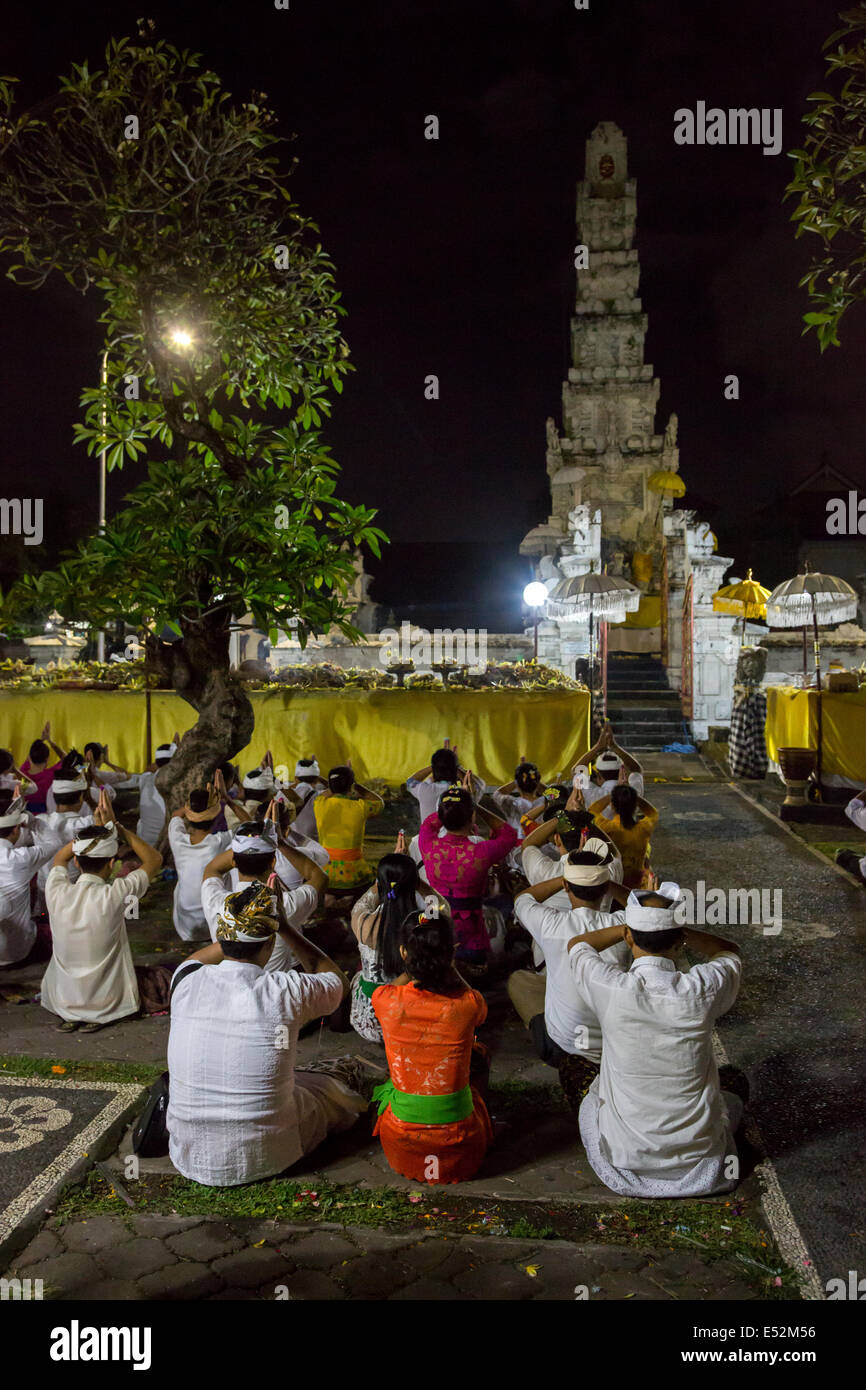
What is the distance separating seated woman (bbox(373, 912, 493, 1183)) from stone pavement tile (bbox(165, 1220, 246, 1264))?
0.79 meters

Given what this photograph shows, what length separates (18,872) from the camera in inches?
268

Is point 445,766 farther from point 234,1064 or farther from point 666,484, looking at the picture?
point 666,484

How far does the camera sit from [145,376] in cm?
859

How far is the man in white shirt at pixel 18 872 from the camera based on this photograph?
6.81 meters

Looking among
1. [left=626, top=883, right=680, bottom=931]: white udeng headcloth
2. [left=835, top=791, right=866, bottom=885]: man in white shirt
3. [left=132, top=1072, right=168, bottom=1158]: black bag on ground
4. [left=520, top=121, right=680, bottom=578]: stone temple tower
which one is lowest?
[left=132, top=1072, right=168, bottom=1158]: black bag on ground

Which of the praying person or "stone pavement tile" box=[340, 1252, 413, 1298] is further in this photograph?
the praying person

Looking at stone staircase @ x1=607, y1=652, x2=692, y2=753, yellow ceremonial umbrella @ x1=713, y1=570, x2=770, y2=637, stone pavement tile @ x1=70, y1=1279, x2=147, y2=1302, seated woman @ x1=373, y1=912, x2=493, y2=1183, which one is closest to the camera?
stone pavement tile @ x1=70, y1=1279, x2=147, y2=1302

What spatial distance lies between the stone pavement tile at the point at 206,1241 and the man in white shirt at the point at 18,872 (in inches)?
147

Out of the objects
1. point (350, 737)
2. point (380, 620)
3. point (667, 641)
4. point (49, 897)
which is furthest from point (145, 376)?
point (380, 620)

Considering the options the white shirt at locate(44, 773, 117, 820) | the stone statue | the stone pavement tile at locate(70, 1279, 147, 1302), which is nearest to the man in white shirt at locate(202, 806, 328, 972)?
the stone pavement tile at locate(70, 1279, 147, 1302)

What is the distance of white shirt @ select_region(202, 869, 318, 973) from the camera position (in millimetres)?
4949

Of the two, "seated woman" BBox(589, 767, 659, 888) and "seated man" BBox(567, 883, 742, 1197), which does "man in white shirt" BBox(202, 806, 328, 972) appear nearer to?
"seated man" BBox(567, 883, 742, 1197)

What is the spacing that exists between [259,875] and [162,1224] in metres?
1.67

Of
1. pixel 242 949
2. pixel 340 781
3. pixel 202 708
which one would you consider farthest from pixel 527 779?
pixel 242 949
